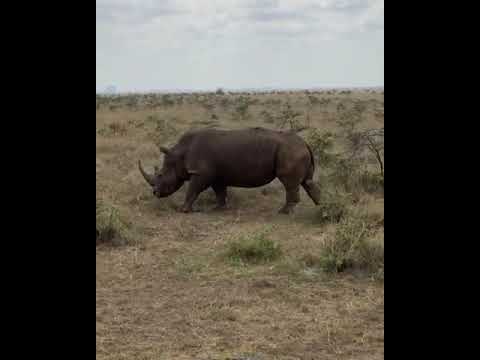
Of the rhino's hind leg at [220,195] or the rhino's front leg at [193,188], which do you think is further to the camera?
the rhino's hind leg at [220,195]

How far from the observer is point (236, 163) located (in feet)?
34.8

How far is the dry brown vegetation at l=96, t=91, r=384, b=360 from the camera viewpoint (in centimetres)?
518

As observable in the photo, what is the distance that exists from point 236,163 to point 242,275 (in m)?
3.80

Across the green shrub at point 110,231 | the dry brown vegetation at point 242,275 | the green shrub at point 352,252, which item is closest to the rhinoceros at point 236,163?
the dry brown vegetation at point 242,275

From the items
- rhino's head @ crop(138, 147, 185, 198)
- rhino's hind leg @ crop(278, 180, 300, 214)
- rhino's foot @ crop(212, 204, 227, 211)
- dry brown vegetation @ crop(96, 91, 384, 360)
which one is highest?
rhino's head @ crop(138, 147, 185, 198)

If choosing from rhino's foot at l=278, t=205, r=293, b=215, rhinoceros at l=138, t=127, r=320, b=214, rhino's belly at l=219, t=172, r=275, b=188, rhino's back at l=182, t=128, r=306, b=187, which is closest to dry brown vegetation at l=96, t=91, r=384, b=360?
rhino's foot at l=278, t=205, r=293, b=215

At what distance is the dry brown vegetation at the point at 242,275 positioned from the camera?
518 cm

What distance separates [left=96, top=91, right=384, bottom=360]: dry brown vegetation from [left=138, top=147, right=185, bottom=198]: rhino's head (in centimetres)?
35

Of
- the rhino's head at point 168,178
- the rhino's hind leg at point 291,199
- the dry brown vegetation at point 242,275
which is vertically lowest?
the dry brown vegetation at point 242,275

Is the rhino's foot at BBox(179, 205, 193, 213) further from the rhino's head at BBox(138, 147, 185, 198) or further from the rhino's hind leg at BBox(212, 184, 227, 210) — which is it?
the rhino's hind leg at BBox(212, 184, 227, 210)

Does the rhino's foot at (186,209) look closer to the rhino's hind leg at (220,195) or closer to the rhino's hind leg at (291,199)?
the rhino's hind leg at (220,195)

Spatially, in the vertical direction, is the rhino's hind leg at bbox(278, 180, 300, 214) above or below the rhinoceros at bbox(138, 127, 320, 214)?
below

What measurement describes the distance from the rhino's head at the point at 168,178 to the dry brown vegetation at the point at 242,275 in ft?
1.14
